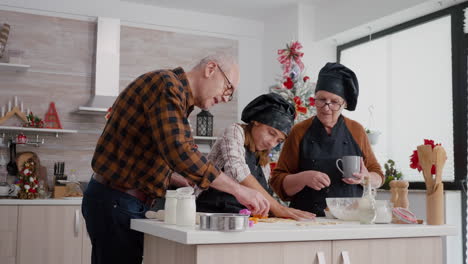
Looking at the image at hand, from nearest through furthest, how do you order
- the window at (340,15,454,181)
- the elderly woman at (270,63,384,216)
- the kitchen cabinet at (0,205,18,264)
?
the elderly woman at (270,63,384,216) < the kitchen cabinet at (0,205,18,264) < the window at (340,15,454,181)

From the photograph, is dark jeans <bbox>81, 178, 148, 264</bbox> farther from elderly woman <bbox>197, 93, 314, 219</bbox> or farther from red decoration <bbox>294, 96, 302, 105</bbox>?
red decoration <bbox>294, 96, 302, 105</bbox>

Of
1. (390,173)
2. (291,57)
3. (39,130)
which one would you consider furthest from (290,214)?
(39,130)

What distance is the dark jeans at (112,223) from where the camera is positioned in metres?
1.92

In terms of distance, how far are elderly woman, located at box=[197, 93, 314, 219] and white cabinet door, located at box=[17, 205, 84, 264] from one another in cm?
243

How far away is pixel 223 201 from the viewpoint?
7.81 feet

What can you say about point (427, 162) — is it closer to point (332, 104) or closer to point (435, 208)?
point (435, 208)

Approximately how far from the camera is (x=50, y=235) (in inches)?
173

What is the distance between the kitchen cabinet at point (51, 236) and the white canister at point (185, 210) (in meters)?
3.03

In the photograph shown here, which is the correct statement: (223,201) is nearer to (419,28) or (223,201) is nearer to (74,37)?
(419,28)

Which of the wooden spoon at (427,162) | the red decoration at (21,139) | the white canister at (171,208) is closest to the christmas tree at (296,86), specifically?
the red decoration at (21,139)

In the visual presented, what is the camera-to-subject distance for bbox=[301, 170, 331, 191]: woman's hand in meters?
2.30

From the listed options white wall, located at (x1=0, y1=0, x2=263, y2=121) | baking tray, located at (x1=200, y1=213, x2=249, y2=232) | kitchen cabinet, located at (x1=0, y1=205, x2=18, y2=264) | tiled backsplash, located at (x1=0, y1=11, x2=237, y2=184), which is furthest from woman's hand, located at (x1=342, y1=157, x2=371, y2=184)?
white wall, located at (x1=0, y1=0, x2=263, y2=121)

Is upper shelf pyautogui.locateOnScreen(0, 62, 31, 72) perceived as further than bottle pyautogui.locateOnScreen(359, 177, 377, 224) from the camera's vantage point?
Yes

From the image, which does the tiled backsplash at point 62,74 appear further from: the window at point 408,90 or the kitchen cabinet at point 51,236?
the window at point 408,90
